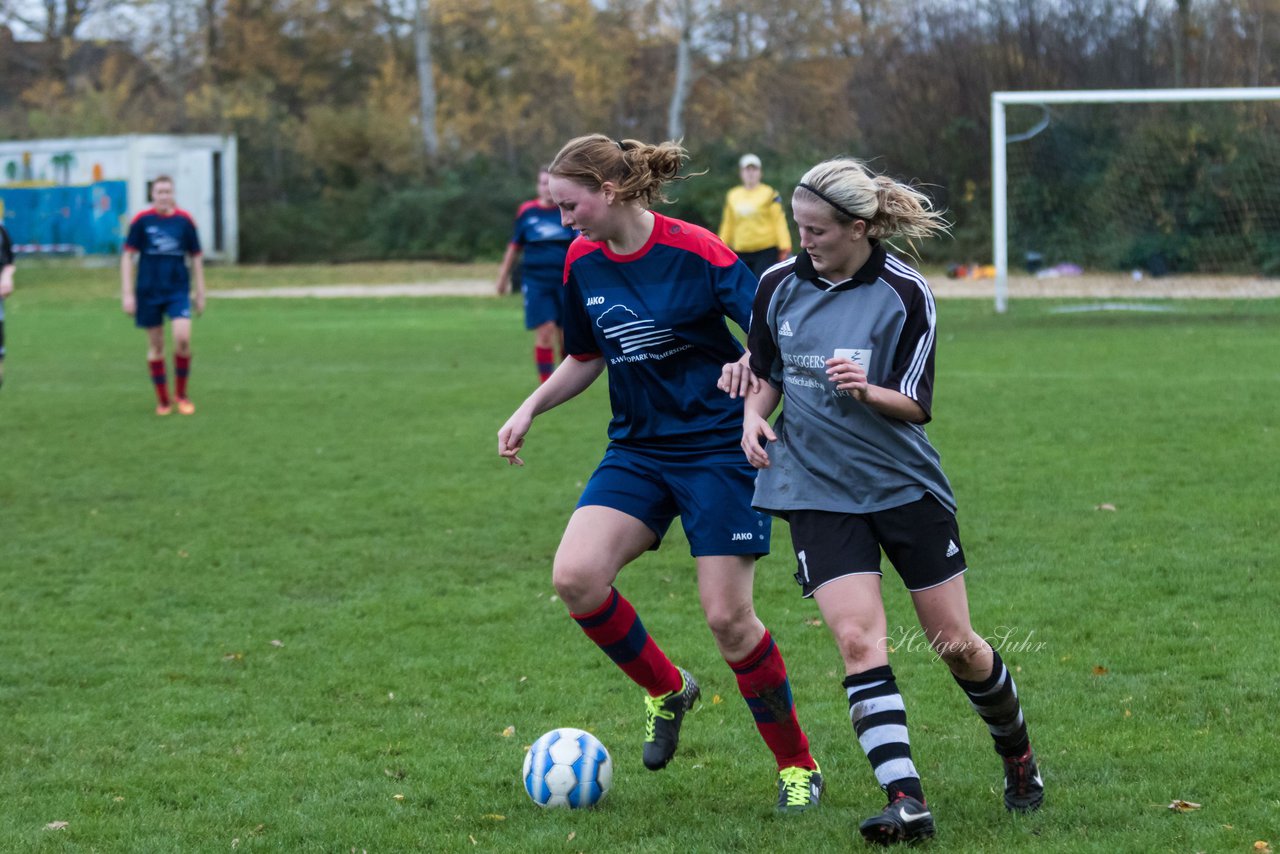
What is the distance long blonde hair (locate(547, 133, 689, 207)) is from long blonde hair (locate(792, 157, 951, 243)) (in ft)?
2.07

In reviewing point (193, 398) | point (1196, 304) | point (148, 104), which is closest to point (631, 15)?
point (148, 104)

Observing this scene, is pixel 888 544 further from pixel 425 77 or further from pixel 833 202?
pixel 425 77

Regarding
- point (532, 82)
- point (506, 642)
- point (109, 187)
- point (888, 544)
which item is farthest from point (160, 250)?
point (532, 82)

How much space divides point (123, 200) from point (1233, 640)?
1494 inches

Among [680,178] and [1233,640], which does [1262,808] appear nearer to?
[1233,640]

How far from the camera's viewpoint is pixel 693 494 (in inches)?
171

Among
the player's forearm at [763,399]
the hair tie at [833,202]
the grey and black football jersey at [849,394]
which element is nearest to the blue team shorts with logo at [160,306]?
the player's forearm at [763,399]

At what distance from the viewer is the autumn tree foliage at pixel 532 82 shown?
30594 millimetres

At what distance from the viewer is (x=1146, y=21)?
1195 inches

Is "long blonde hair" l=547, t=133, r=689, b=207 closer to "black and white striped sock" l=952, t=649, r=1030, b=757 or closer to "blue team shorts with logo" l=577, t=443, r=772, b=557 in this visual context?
"blue team shorts with logo" l=577, t=443, r=772, b=557

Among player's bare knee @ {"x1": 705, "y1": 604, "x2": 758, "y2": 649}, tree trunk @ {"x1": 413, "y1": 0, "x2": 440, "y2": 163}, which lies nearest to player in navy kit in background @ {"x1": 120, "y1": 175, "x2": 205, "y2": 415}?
player's bare knee @ {"x1": 705, "y1": 604, "x2": 758, "y2": 649}

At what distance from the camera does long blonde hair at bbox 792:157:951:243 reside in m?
3.73

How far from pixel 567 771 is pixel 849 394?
1345mm

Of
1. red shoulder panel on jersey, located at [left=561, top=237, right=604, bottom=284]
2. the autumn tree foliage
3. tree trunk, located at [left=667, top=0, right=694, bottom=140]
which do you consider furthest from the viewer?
tree trunk, located at [left=667, top=0, right=694, bottom=140]
